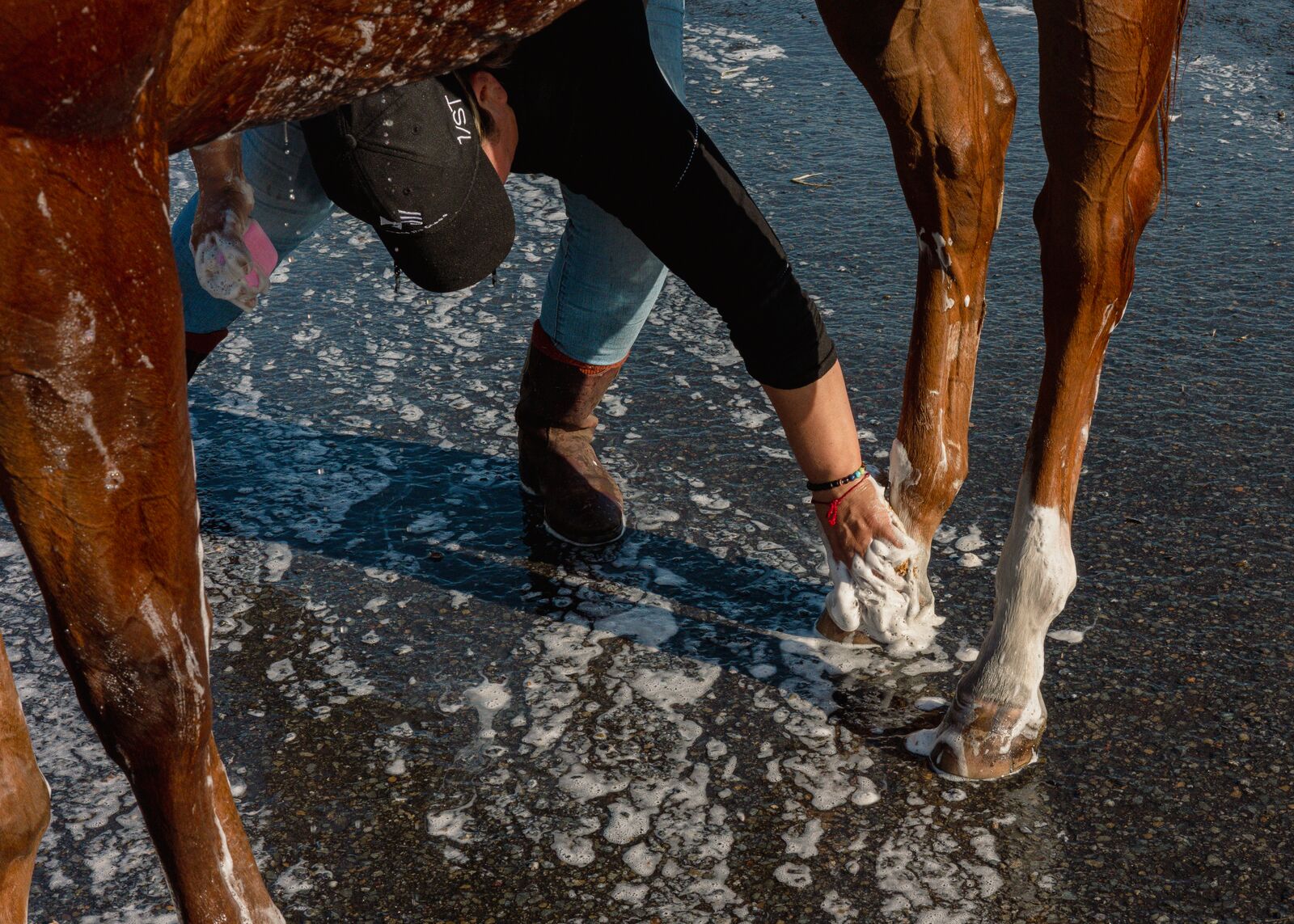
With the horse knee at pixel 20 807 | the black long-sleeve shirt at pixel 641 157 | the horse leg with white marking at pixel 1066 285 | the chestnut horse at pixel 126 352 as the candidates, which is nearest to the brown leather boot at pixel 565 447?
the black long-sleeve shirt at pixel 641 157

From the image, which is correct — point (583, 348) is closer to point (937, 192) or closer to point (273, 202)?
point (273, 202)

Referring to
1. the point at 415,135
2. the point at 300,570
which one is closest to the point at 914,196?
the point at 415,135

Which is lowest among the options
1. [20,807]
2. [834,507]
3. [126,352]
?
[834,507]

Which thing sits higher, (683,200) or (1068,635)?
(683,200)

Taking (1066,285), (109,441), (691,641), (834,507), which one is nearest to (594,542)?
(691,641)

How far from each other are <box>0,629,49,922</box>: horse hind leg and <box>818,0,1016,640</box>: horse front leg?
141 cm

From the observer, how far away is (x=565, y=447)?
275 centimetres

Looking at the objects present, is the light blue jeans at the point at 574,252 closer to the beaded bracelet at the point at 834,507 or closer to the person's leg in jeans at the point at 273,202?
the person's leg in jeans at the point at 273,202

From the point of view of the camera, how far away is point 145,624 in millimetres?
1319

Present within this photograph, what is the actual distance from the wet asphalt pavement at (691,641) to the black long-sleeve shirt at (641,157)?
0.64 meters

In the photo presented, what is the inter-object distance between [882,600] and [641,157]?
2.86 feet

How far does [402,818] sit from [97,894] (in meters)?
0.43

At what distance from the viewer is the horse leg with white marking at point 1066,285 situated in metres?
1.97

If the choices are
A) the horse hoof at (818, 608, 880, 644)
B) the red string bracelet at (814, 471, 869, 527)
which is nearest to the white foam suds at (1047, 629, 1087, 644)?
the horse hoof at (818, 608, 880, 644)
